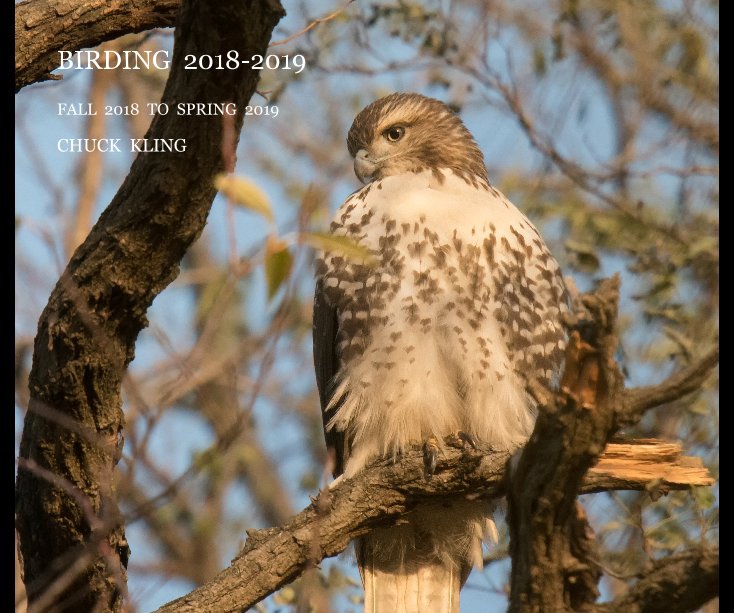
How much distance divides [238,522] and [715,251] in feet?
12.9

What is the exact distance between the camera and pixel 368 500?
13.1 ft

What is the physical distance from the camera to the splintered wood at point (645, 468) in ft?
11.9

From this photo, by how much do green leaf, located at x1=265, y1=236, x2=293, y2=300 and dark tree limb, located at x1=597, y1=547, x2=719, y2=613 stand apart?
1274mm

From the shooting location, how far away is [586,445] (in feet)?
9.17

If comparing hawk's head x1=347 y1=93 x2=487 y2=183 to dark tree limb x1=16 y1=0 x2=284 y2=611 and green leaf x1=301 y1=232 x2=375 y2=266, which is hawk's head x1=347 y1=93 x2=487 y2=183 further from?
green leaf x1=301 y1=232 x2=375 y2=266

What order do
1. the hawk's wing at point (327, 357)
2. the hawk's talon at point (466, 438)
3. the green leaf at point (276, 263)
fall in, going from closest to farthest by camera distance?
the green leaf at point (276, 263) < the hawk's talon at point (466, 438) < the hawk's wing at point (327, 357)

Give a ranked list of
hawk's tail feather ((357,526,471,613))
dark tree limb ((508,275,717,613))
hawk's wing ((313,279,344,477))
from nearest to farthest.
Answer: dark tree limb ((508,275,717,613)) → hawk's wing ((313,279,344,477)) → hawk's tail feather ((357,526,471,613))

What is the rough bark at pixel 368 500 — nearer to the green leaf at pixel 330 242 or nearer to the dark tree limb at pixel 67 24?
the green leaf at pixel 330 242

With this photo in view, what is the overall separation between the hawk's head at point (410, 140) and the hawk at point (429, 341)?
205mm

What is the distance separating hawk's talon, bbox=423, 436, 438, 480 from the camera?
4.02 metres

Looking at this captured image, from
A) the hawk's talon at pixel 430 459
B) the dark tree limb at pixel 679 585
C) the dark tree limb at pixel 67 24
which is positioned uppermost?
the dark tree limb at pixel 67 24

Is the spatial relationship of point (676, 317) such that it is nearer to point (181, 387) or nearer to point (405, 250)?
point (405, 250)

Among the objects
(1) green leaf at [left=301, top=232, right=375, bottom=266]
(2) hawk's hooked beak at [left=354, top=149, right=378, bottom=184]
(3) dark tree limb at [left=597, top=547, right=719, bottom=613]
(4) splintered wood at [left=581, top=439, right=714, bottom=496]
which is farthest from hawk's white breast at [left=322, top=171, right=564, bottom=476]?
(1) green leaf at [left=301, top=232, right=375, bottom=266]

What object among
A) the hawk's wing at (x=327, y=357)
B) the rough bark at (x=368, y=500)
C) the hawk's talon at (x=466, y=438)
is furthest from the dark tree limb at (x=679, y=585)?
the hawk's wing at (x=327, y=357)
